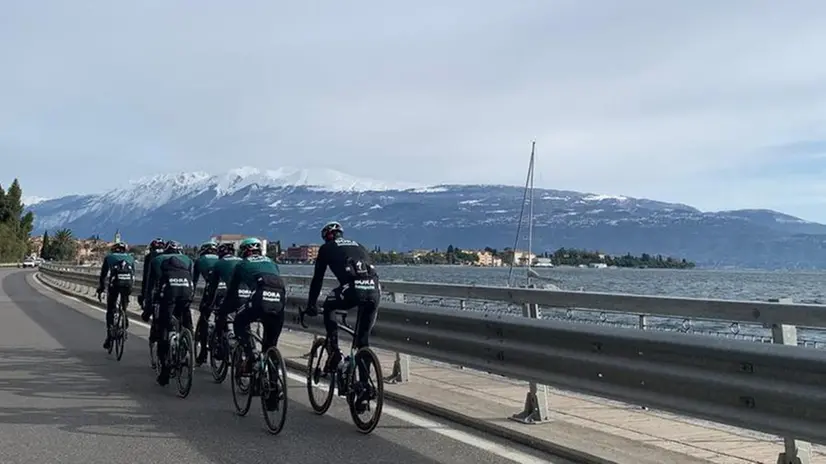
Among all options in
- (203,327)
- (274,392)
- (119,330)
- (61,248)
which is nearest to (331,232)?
(274,392)

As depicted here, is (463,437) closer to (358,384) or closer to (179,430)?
(358,384)

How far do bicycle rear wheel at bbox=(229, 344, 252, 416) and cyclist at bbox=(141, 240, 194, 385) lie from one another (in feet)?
6.19

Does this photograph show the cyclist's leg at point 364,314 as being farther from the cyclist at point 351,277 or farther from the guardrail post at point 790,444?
the guardrail post at point 790,444

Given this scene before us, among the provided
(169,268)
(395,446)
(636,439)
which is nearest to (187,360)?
(169,268)

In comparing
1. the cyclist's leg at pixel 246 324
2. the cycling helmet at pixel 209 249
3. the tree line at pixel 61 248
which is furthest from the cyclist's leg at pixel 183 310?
the tree line at pixel 61 248

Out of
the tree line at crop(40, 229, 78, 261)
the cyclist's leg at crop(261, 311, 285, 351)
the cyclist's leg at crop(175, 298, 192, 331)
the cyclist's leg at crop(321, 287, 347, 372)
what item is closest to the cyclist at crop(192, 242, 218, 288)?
the cyclist's leg at crop(175, 298, 192, 331)

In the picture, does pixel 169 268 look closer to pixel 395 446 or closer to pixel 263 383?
pixel 263 383

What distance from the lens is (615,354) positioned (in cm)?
640

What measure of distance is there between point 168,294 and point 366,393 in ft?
12.7

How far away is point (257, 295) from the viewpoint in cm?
805

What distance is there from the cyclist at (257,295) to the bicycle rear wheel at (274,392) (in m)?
0.38

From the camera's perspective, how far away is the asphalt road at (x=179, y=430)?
664cm

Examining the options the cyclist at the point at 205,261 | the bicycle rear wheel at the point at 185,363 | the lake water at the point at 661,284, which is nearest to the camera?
the bicycle rear wheel at the point at 185,363

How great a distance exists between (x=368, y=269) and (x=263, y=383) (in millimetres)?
1367
